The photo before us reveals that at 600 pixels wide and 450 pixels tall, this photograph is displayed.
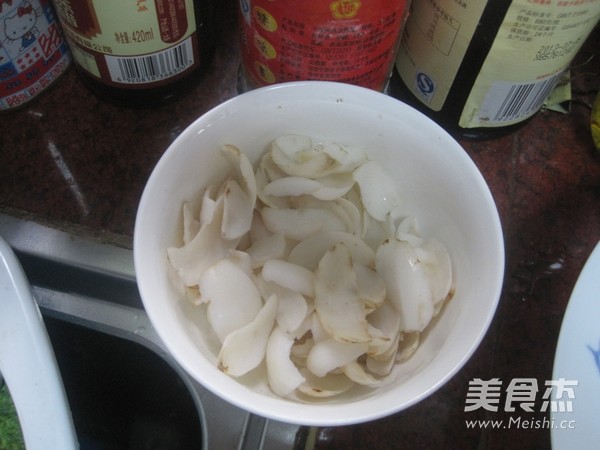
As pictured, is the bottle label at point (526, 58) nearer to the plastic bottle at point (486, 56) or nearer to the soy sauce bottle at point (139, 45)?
the plastic bottle at point (486, 56)

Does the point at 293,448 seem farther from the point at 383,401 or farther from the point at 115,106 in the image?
the point at 115,106

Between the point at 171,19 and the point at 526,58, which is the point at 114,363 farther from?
the point at 526,58

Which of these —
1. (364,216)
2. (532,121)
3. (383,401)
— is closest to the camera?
(383,401)

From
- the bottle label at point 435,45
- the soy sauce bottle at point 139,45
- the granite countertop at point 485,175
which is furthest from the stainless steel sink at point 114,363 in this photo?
the bottle label at point 435,45

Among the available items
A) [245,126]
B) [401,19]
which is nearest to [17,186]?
[245,126]

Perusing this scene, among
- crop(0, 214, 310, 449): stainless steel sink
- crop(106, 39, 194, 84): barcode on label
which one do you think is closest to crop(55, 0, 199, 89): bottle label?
crop(106, 39, 194, 84): barcode on label

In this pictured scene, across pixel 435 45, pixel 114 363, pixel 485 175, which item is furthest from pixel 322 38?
pixel 114 363
